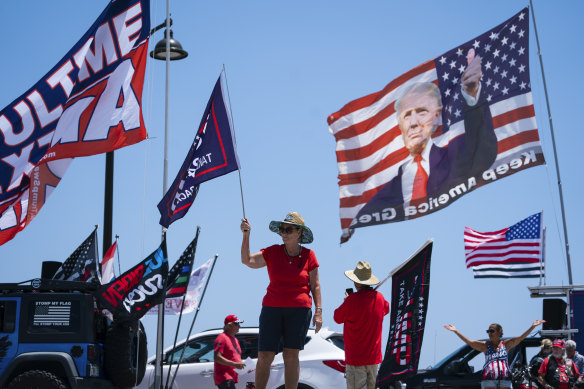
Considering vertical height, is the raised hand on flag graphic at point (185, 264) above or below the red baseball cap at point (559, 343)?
above

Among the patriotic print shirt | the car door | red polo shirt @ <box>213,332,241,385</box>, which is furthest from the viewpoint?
the car door

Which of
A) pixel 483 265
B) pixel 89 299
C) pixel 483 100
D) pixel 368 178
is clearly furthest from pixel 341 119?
pixel 89 299

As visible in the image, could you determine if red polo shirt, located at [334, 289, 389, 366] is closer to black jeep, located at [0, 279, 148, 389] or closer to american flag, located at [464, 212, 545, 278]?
black jeep, located at [0, 279, 148, 389]

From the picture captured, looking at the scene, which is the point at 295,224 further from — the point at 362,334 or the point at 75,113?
the point at 75,113

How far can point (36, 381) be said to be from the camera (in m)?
11.2

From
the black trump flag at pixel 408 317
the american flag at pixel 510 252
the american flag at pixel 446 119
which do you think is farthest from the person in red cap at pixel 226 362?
the american flag at pixel 510 252

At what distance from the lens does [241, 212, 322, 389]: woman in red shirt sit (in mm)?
8750

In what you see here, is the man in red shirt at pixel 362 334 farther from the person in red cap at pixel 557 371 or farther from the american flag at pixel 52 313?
the american flag at pixel 52 313

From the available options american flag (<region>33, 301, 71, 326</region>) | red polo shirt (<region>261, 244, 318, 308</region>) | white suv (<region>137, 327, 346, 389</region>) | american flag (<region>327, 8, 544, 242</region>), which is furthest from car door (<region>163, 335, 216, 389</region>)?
red polo shirt (<region>261, 244, 318, 308</region>)

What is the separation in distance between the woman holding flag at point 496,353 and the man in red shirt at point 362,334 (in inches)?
98.5

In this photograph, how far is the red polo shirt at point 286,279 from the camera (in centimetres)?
877

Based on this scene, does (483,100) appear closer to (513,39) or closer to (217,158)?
(513,39)

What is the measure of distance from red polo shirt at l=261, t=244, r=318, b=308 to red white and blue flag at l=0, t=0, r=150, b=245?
23.8 ft

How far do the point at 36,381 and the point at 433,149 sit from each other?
7413mm
